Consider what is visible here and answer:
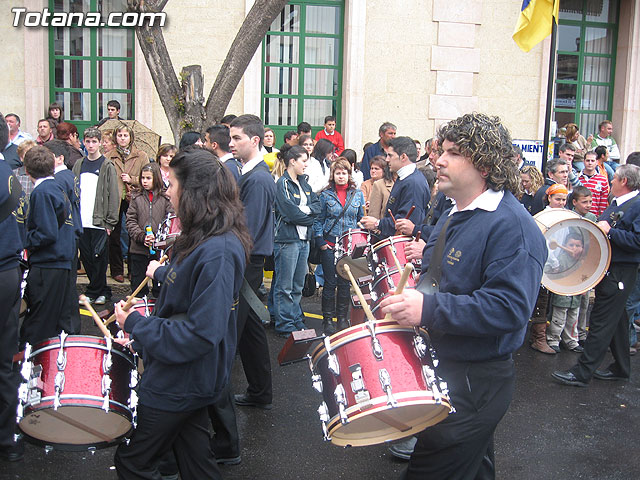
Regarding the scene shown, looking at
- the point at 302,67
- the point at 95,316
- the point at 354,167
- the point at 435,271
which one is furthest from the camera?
the point at 302,67

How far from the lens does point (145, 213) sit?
7809 millimetres

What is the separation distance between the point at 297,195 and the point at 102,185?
2.82 meters

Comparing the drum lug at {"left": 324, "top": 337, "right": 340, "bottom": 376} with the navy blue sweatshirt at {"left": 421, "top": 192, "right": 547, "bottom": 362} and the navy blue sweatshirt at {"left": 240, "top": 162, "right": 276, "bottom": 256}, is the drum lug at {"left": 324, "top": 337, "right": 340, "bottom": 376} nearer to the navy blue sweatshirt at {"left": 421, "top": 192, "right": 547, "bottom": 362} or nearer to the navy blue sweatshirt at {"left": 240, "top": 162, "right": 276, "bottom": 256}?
the navy blue sweatshirt at {"left": 421, "top": 192, "right": 547, "bottom": 362}

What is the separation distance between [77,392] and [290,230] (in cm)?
440

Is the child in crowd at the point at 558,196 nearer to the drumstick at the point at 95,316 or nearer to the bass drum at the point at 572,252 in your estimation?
the bass drum at the point at 572,252

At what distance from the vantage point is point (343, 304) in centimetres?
782

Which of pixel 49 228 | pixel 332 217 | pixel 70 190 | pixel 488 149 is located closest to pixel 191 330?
pixel 488 149

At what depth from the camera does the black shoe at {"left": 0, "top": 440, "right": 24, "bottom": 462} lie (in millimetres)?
4438

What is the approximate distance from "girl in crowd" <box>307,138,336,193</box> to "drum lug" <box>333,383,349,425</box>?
20.8 ft

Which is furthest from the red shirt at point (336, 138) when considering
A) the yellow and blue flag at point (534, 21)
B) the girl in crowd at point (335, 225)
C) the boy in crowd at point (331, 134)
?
the girl in crowd at point (335, 225)

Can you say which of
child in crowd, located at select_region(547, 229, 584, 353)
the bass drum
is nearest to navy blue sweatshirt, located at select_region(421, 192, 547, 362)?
the bass drum

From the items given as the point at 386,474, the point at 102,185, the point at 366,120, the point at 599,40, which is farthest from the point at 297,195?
the point at 599,40

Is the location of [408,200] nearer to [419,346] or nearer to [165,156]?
[165,156]

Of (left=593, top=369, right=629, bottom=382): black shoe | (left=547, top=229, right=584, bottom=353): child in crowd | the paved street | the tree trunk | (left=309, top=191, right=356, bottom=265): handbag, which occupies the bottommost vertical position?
the paved street
